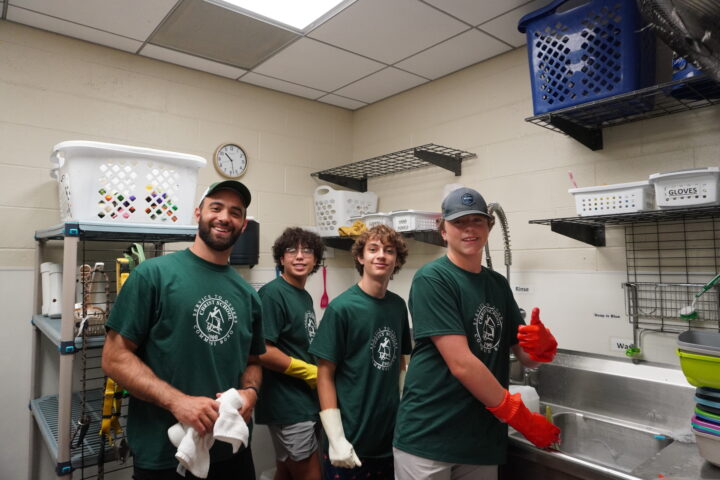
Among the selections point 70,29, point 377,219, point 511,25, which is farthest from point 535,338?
point 70,29

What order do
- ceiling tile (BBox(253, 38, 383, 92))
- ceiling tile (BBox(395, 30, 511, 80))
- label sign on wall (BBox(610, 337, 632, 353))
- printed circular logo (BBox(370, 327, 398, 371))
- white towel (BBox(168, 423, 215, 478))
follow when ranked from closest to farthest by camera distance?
1. white towel (BBox(168, 423, 215, 478))
2. printed circular logo (BBox(370, 327, 398, 371))
3. label sign on wall (BBox(610, 337, 632, 353))
4. ceiling tile (BBox(395, 30, 511, 80))
5. ceiling tile (BBox(253, 38, 383, 92))

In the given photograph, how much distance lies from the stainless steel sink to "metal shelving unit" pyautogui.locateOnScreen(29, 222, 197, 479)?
1.76 metres

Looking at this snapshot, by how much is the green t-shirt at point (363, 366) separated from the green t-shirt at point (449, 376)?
0.16 meters

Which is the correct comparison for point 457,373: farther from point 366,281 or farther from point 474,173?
point 474,173

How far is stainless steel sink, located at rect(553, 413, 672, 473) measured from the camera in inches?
64.7

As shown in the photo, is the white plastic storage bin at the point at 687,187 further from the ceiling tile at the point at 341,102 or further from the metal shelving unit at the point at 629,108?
the ceiling tile at the point at 341,102

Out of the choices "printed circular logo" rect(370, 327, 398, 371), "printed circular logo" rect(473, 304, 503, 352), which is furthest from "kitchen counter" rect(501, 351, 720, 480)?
"printed circular logo" rect(370, 327, 398, 371)

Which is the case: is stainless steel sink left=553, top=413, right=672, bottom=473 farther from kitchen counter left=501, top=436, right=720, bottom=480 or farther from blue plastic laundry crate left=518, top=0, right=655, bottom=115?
blue plastic laundry crate left=518, top=0, right=655, bottom=115

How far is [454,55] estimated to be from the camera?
2600mm

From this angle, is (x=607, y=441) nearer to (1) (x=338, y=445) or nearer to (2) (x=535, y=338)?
(2) (x=535, y=338)

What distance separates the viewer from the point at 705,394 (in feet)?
3.96

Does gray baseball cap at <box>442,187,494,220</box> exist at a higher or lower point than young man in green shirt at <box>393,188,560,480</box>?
higher

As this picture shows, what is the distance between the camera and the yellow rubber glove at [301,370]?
6.15 ft

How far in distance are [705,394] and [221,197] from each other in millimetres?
1520
